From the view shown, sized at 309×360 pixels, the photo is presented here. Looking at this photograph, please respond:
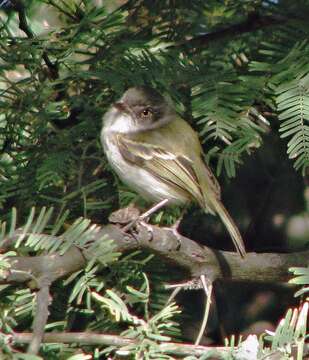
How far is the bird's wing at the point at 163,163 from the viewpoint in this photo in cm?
448

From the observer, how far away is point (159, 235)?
3518 millimetres

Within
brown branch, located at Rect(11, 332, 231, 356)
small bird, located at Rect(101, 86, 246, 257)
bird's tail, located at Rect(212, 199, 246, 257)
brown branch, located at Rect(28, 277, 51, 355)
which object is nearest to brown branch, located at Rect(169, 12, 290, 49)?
small bird, located at Rect(101, 86, 246, 257)

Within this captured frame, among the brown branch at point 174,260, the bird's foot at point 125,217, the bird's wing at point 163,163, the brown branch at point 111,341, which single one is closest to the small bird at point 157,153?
the bird's wing at point 163,163

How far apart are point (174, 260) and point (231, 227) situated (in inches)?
22.2

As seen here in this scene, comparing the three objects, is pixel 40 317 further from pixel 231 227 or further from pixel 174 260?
pixel 231 227

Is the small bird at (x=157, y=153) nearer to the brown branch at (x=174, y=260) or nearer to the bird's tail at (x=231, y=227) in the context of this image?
the bird's tail at (x=231, y=227)

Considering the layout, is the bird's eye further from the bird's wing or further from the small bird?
the bird's wing

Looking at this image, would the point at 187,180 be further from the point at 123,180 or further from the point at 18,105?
the point at 18,105

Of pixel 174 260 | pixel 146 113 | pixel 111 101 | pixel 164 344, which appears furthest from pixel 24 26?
pixel 164 344

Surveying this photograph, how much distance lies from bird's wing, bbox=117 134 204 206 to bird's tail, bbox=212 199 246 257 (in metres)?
0.22

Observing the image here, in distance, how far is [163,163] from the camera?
15.2 ft

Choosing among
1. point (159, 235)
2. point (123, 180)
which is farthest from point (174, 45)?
point (159, 235)

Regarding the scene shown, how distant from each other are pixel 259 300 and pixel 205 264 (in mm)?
1039

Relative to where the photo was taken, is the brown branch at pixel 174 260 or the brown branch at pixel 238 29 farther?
the brown branch at pixel 238 29
